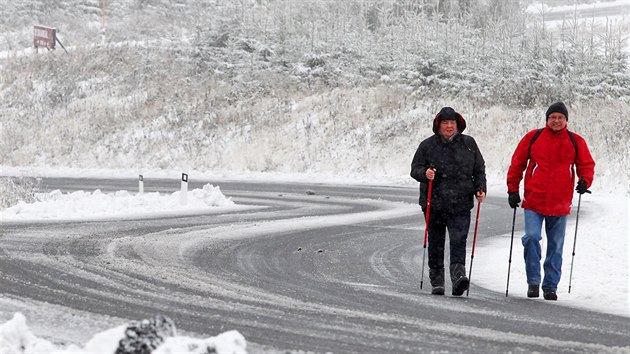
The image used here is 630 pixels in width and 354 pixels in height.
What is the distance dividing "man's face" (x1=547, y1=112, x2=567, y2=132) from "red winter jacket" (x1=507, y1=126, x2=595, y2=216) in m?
0.07

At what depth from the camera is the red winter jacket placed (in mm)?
8906

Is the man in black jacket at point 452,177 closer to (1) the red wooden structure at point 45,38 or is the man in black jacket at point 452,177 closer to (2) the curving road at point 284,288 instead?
(2) the curving road at point 284,288

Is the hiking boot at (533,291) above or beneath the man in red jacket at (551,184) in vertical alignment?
beneath

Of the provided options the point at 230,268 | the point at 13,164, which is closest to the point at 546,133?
the point at 230,268

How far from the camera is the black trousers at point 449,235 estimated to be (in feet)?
29.5

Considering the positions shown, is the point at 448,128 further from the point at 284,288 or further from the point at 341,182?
the point at 341,182

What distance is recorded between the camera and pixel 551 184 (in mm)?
8906

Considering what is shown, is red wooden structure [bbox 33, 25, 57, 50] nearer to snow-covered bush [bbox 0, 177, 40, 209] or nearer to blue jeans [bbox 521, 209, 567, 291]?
snow-covered bush [bbox 0, 177, 40, 209]

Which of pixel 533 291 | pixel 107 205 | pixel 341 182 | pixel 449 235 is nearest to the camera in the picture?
pixel 533 291

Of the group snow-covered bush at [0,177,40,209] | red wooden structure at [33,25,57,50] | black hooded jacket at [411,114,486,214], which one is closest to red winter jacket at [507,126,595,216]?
black hooded jacket at [411,114,486,214]

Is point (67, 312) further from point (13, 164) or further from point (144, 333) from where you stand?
point (13, 164)

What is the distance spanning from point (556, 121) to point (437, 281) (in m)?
2.13

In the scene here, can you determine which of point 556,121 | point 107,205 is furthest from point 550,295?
point 107,205

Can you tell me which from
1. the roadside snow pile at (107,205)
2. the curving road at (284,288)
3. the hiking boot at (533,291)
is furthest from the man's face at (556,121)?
the roadside snow pile at (107,205)
